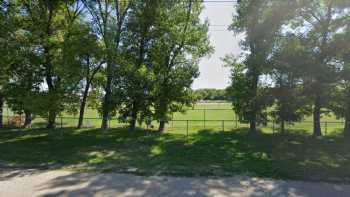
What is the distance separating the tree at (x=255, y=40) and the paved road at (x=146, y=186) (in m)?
6.81

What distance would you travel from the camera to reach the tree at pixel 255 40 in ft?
39.6

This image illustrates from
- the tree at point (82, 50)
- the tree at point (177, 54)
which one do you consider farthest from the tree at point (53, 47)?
the tree at point (177, 54)

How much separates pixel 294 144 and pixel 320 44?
455 cm

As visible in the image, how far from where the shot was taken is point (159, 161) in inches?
335

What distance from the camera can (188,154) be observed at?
9586mm

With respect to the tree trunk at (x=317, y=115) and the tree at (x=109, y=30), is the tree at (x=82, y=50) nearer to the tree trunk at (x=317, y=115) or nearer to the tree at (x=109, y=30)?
the tree at (x=109, y=30)

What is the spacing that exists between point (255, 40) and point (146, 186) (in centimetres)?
973

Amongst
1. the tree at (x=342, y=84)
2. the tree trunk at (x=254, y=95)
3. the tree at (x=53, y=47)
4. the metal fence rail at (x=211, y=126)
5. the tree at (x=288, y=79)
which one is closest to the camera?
the tree at (x=342, y=84)

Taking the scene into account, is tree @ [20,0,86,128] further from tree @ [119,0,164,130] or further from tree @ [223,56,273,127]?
tree @ [223,56,273,127]

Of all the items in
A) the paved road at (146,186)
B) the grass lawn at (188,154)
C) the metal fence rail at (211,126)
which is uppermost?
the metal fence rail at (211,126)

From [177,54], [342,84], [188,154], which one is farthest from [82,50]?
[342,84]

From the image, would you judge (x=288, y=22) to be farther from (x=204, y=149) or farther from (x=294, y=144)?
(x=204, y=149)

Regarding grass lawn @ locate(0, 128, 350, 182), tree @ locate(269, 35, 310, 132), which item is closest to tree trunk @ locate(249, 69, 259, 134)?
tree @ locate(269, 35, 310, 132)

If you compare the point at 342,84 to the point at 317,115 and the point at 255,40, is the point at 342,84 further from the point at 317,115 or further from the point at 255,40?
the point at 255,40
